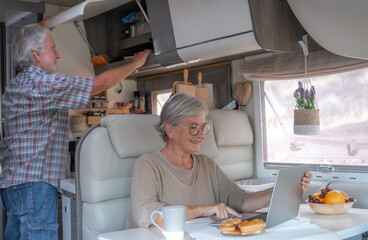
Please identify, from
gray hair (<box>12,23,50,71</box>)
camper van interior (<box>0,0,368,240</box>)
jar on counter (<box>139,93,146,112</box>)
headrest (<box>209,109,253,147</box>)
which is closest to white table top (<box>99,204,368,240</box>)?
camper van interior (<box>0,0,368,240</box>)

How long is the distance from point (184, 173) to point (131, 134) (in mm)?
386

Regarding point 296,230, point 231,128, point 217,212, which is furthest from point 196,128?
point 231,128

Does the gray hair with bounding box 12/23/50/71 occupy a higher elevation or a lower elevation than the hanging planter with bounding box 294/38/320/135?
higher

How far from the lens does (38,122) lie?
1.81 meters

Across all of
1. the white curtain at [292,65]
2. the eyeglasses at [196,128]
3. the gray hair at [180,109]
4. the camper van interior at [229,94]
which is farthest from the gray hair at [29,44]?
the white curtain at [292,65]

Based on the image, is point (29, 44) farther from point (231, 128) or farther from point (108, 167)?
point (231, 128)

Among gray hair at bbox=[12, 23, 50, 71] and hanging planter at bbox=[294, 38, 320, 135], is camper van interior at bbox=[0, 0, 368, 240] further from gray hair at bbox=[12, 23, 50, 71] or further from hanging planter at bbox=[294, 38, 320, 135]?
gray hair at bbox=[12, 23, 50, 71]

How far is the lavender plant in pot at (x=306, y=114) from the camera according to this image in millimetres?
2482

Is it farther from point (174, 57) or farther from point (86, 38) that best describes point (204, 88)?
point (86, 38)

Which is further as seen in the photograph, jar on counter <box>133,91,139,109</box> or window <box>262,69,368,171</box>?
jar on counter <box>133,91,139,109</box>

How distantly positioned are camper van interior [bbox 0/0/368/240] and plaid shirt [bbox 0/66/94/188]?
23 centimetres

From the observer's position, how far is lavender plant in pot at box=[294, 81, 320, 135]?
8.14ft

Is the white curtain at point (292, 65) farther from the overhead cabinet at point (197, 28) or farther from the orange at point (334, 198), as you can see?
the orange at point (334, 198)

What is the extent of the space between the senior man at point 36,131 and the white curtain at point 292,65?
4.64 feet
